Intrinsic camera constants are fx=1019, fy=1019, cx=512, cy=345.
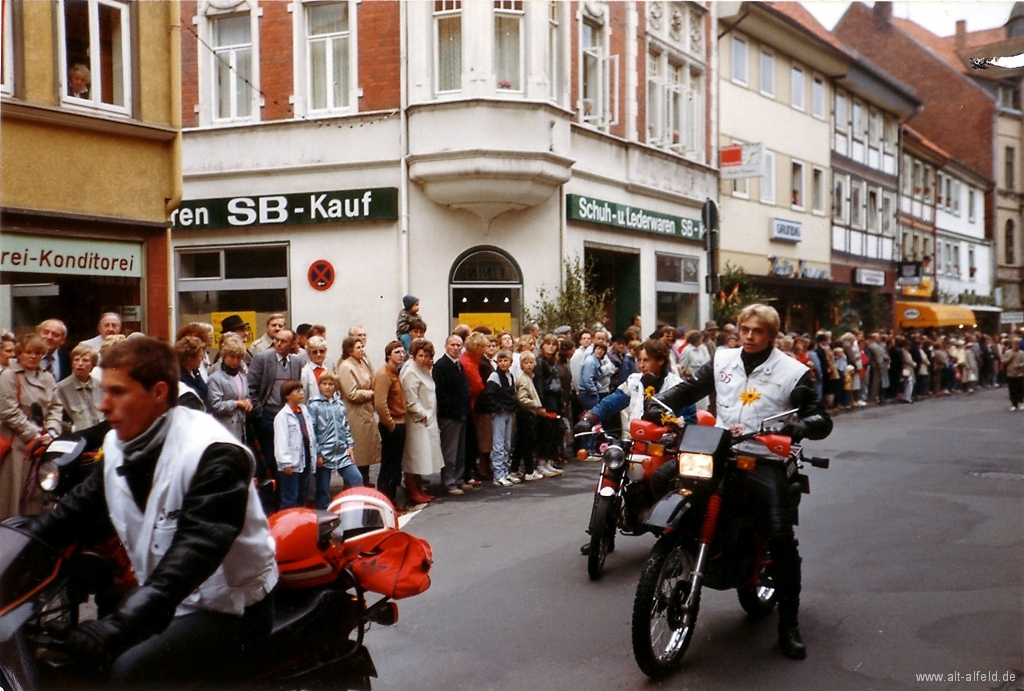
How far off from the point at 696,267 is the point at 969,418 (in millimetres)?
7386

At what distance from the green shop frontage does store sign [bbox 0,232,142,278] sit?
32.1 feet

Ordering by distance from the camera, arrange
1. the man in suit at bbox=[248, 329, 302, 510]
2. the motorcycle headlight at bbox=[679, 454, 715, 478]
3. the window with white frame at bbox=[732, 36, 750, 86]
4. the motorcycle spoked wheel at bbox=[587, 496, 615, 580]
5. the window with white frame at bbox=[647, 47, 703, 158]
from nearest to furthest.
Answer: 1. the motorcycle headlight at bbox=[679, 454, 715, 478]
2. the motorcycle spoked wheel at bbox=[587, 496, 615, 580]
3. the man in suit at bbox=[248, 329, 302, 510]
4. the window with white frame at bbox=[647, 47, 703, 158]
5. the window with white frame at bbox=[732, 36, 750, 86]

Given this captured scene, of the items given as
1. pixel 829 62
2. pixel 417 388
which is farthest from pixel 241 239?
pixel 829 62

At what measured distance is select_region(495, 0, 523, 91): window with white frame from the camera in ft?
58.0

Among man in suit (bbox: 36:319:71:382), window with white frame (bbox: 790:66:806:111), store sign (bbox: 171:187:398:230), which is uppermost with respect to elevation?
window with white frame (bbox: 790:66:806:111)

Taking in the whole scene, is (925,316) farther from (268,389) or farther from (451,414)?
(268,389)

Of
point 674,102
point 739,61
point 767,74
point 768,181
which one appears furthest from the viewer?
point 768,181

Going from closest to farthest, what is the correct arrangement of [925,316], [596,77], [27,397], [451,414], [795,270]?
[27,397] → [451,414] → [596,77] → [795,270] → [925,316]

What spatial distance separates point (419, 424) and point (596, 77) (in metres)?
12.1

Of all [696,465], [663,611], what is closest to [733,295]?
[696,465]

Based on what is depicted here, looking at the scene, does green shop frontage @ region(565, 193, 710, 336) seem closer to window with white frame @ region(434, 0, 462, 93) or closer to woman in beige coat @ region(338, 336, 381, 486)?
window with white frame @ region(434, 0, 462, 93)

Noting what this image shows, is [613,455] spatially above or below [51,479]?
below

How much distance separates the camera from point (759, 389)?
5.68m

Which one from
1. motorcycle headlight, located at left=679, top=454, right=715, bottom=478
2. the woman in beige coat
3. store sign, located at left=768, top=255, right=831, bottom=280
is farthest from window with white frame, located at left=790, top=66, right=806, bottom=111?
motorcycle headlight, located at left=679, top=454, right=715, bottom=478
